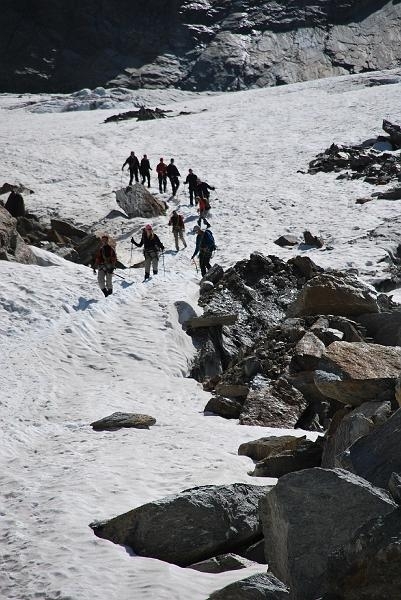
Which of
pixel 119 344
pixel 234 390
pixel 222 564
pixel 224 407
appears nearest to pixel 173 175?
pixel 119 344

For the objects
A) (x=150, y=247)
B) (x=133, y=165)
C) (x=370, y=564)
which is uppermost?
(x=370, y=564)

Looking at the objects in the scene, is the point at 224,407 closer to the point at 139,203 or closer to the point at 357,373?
the point at 357,373

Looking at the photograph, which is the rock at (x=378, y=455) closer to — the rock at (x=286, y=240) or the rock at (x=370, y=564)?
the rock at (x=370, y=564)

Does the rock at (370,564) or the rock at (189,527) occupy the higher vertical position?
the rock at (370,564)

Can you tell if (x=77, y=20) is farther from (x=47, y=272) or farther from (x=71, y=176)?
(x=47, y=272)

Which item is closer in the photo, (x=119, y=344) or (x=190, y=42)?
(x=119, y=344)

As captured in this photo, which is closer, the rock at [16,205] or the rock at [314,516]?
the rock at [314,516]

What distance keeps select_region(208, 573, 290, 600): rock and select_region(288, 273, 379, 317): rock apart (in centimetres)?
1041

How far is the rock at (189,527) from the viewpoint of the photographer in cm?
673

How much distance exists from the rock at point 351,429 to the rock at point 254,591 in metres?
2.18

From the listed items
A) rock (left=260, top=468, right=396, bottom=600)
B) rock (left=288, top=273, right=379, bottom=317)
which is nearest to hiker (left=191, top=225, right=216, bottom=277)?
rock (left=288, top=273, right=379, bottom=317)

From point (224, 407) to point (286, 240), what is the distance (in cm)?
1252

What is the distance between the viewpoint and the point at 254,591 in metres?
5.09

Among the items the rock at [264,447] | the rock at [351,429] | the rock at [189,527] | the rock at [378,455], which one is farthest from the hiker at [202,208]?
the rock at [378,455]
